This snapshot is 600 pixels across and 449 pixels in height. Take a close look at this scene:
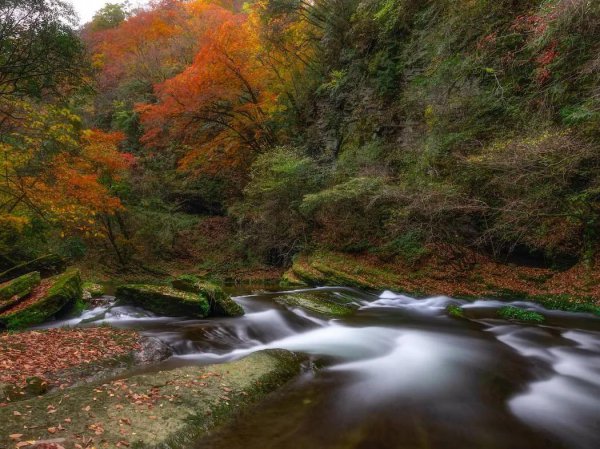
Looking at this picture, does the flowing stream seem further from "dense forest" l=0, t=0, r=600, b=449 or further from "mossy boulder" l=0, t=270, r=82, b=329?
"mossy boulder" l=0, t=270, r=82, b=329

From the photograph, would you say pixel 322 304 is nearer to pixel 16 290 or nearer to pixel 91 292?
pixel 16 290

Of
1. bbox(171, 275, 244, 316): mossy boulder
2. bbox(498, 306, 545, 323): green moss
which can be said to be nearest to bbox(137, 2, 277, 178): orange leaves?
bbox(171, 275, 244, 316): mossy boulder

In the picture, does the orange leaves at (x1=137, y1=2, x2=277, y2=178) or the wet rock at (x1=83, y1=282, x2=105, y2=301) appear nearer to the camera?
the wet rock at (x1=83, y1=282, x2=105, y2=301)

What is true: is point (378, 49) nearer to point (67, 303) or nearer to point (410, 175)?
point (410, 175)

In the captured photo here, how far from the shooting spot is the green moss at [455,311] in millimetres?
9320

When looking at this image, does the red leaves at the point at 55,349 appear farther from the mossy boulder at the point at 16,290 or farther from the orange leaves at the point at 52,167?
the orange leaves at the point at 52,167

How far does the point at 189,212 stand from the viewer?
75.7ft

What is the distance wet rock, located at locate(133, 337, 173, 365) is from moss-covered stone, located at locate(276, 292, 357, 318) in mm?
3912

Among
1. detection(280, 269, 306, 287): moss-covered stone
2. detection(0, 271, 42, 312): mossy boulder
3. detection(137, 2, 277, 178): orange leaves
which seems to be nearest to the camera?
detection(0, 271, 42, 312): mossy boulder

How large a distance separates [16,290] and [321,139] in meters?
13.4

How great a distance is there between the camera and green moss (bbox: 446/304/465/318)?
9320mm

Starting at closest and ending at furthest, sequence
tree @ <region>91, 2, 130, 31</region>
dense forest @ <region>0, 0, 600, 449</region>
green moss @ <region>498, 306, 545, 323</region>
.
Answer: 1. dense forest @ <region>0, 0, 600, 449</region>
2. green moss @ <region>498, 306, 545, 323</region>
3. tree @ <region>91, 2, 130, 31</region>

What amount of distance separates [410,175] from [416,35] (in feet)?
21.3

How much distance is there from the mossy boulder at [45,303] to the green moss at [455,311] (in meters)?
9.16
